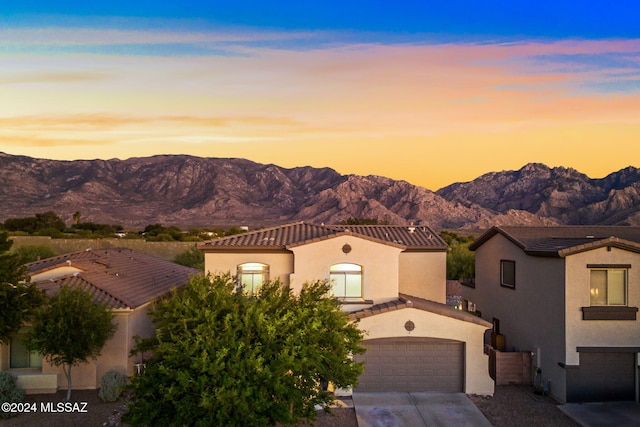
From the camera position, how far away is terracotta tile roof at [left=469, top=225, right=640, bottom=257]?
2055 cm

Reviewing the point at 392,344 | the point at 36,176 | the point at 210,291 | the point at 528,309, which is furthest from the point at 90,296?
the point at 36,176

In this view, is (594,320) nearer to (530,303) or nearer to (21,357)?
(530,303)

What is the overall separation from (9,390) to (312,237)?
12019 millimetres

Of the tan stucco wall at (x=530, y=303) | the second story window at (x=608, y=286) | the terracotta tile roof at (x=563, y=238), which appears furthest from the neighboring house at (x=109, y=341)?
the second story window at (x=608, y=286)

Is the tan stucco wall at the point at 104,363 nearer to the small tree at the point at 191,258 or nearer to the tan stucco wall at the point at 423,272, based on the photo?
the tan stucco wall at the point at 423,272

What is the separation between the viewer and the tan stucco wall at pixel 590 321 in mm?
20656

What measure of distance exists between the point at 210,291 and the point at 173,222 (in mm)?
122751

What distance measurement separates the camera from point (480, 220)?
470 ft

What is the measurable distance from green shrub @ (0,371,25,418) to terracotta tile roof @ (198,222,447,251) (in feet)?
26.3

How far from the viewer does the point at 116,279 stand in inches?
1072

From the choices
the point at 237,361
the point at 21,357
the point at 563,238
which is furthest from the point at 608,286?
the point at 21,357

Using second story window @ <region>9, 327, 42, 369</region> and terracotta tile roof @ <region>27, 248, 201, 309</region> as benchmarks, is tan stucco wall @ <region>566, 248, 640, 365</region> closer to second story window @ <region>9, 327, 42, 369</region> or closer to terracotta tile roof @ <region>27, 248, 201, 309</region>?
terracotta tile roof @ <region>27, 248, 201, 309</region>

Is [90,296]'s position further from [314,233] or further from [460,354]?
[460,354]

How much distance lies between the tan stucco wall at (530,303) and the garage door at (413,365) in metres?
3.21
